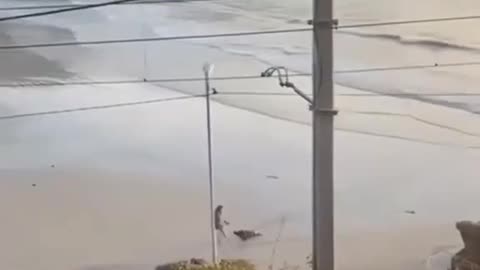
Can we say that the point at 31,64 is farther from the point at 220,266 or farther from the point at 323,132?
the point at 323,132

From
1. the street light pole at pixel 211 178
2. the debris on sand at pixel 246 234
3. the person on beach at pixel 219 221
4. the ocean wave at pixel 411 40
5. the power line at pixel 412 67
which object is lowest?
the debris on sand at pixel 246 234

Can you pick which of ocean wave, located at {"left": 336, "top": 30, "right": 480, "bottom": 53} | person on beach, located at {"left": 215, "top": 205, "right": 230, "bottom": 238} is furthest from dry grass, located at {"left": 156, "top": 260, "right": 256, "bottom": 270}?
ocean wave, located at {"left": 336, "top": 30, "right": 480, "bottom": 53}

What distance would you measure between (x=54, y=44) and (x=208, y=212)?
1020 millimetres

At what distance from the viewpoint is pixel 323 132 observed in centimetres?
115

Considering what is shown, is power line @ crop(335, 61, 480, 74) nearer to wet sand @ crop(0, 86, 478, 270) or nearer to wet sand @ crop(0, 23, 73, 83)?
wet sand @ crop(0, 86, 478, 270)

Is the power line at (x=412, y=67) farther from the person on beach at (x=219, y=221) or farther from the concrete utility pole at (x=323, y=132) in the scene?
the concrete utility pole at (x=323, y=132)

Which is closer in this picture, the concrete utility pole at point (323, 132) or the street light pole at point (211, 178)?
the concrete utility pole at point (323, 132)

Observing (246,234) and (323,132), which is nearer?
(323,132)

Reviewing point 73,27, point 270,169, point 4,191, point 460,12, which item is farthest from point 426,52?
point 4,191

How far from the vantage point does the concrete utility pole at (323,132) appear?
113 cm

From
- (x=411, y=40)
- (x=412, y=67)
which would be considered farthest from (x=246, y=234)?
(x=411, y=40)

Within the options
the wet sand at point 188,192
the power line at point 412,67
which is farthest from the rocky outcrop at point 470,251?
the power line at point 412,67

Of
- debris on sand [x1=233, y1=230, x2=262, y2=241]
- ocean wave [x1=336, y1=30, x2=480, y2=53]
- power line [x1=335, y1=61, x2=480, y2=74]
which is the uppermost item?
ocean wave [x1=336, y1=30, x2=480, y2=53]

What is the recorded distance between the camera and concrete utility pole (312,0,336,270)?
1.13 meters
